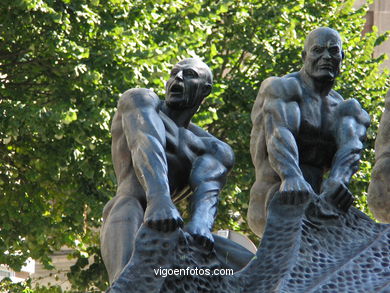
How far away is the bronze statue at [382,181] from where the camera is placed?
8672 millimetres

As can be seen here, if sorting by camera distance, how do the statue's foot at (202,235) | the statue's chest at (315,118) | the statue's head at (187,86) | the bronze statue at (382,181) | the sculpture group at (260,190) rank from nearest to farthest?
the sculpture group at (260,190)
the statue's foot at (202,235)
the statue's head at (187,86)
the statue's chest at (315,118)
the bronze statue at (382,181)

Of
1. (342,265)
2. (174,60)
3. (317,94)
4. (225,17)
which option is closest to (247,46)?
(225,17)

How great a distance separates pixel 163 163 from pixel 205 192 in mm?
345

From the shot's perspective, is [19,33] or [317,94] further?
[19,33]

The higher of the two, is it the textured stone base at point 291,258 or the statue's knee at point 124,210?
the statue's knee at point 124,210

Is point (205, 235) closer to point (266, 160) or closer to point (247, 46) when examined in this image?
point (266, 160)

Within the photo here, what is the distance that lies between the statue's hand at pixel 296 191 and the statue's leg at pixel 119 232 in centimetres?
88

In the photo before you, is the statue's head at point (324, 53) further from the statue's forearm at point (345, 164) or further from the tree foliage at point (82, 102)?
the tree foliage at point (82, 102)

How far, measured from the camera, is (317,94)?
869 centimetres

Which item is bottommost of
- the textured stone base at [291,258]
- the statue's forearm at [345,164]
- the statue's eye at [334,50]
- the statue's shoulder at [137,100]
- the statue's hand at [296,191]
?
the textured stone base at [291,258]

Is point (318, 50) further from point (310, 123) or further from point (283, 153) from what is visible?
point (283, 153)

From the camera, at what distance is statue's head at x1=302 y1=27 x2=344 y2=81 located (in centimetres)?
857

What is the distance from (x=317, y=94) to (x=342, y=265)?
70.4 inches

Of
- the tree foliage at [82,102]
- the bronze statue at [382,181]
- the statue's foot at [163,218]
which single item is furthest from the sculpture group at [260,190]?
the tree foliage at [82,102]
